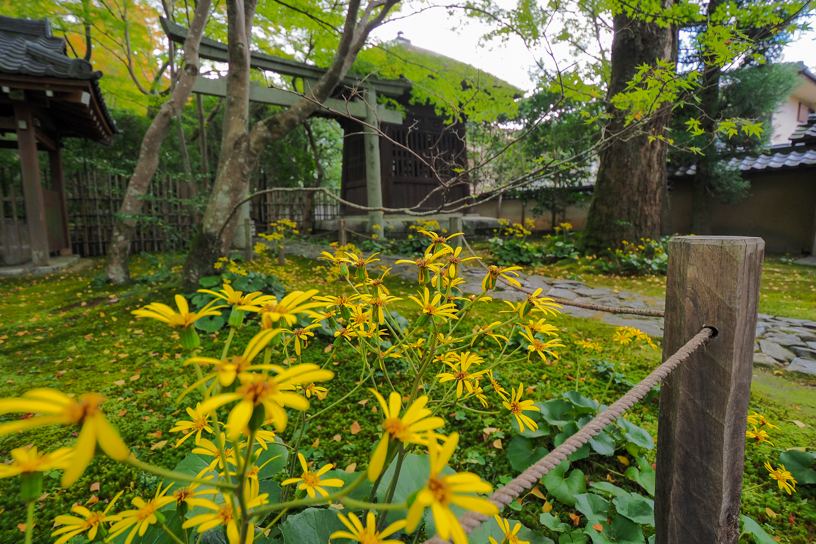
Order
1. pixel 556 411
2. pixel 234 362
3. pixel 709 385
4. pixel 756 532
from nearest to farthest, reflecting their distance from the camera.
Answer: pixel 234 362
pixel 709 385
pixel 756 532
pixel 556 411

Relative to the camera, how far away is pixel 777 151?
917 centimetres

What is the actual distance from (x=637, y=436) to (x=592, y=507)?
1.59 ft

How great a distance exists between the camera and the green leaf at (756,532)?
121 cm

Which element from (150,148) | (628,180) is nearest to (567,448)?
(150,148)

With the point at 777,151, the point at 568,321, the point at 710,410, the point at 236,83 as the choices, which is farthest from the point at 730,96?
the point at 710,410

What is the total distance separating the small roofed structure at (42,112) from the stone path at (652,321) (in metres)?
5.23

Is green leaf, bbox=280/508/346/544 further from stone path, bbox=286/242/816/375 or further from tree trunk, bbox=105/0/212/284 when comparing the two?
tree trunk, bbox=105/0/212/284

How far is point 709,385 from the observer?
3.19 ft

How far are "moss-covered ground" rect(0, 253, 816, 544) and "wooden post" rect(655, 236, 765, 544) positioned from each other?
23.3 inches

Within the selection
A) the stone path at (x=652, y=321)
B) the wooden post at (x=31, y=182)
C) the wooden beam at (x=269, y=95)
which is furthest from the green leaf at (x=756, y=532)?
the wooden post at (x=31, y=182)

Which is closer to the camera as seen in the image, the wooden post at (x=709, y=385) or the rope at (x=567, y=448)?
the rope at (x=567, y=448)

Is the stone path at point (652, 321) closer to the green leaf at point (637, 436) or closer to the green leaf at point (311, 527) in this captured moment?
the green leaf at point (637, 436)

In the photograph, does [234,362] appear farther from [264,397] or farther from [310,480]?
[310,480]

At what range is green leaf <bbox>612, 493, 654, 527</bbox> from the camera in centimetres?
123
